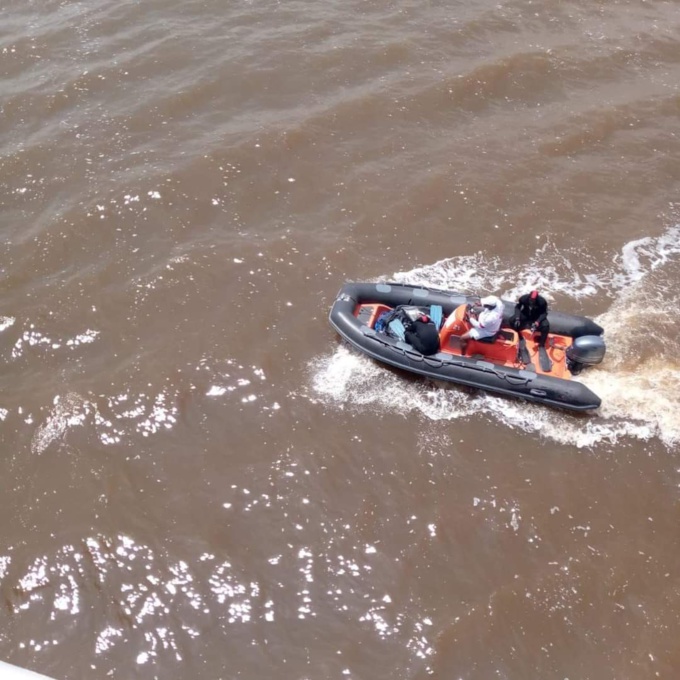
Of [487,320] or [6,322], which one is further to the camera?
[6,322]

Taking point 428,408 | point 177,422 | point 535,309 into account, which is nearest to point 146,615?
point 177,422

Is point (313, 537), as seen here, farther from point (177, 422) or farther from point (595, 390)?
point (595, 390)

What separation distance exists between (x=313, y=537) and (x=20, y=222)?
7554mm

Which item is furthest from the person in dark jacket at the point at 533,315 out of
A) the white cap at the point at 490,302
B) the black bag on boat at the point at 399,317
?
the black bag on boat at the point at 399,317

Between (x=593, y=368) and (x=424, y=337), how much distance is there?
8.04 feet

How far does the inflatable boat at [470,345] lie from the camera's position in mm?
9391

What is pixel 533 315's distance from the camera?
9.76 metres

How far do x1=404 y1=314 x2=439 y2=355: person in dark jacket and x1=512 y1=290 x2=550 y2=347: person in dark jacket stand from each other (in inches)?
47.6

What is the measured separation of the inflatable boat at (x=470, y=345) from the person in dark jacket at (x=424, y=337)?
8 cm

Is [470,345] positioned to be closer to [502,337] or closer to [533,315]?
[502,337]

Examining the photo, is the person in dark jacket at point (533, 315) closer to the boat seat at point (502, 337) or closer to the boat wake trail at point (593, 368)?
the boat seat at point (502, 337)

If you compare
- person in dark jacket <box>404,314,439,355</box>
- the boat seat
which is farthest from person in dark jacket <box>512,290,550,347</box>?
person in dark jacket <box>404,314,439,355</box>

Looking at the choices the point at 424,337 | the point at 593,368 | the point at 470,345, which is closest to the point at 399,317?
the point at 424,337

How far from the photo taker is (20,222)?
1184 centimetres
